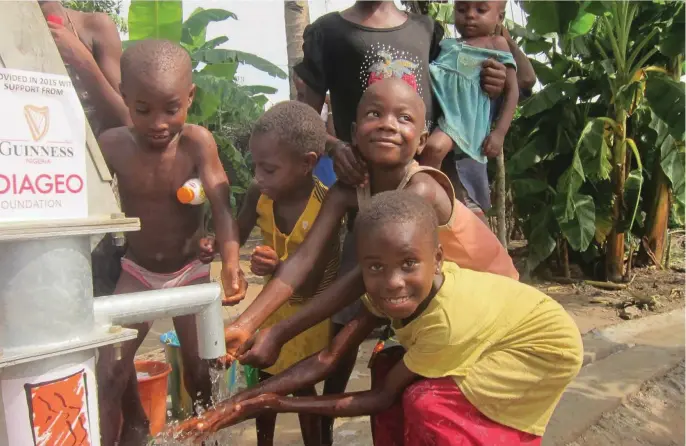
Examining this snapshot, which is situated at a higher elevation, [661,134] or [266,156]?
[266,156]

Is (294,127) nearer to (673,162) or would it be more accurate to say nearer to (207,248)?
(207,248)

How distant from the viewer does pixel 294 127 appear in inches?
83.0

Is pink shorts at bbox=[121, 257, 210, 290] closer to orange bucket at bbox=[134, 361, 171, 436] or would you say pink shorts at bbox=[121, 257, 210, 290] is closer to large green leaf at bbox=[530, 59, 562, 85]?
orange bucket at bbox=[134, 361, 171, 436]

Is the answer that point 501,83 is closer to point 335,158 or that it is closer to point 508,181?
point 335,158

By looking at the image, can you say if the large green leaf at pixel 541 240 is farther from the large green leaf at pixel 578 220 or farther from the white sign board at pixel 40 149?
the white sign board at pixel 40 149

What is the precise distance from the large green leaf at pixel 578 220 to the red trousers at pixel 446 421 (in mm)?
4309

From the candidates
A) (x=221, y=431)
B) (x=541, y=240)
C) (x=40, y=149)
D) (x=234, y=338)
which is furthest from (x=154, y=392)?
(x=541, y=240)

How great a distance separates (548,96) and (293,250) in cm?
451

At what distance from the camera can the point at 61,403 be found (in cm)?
82

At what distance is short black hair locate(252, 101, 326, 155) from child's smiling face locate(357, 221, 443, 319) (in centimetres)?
55

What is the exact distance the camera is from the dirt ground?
291cm

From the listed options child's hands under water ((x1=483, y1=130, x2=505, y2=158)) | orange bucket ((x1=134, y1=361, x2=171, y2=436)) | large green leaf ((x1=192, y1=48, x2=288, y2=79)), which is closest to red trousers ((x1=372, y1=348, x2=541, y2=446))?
child's hands under water ((x1=483, y1=130, x2=505, y2=158))

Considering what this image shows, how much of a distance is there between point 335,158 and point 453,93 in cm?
64

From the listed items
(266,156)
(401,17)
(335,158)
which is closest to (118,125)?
(266,156)
